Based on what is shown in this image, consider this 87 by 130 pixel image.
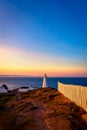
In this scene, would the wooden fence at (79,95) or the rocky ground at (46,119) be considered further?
the wooden fence at (79,95)

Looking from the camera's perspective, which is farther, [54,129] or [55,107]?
[55,107]

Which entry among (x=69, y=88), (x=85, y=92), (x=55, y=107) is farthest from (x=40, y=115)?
(x=69, y=88)

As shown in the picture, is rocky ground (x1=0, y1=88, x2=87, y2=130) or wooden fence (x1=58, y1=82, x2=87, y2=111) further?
wooden fence (x1=58, y1=82, x2=87, y2=111)

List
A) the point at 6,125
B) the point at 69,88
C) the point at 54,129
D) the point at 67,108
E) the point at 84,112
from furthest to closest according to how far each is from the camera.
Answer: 1. the point at 69,88
2. the point at 67,108
3. the point at 84,112
4. the point at 6,125
5. the point at 54,129

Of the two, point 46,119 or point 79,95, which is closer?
point 46,119

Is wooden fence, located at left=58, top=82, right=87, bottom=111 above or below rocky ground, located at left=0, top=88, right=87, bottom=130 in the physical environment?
above

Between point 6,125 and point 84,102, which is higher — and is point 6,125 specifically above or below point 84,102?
below

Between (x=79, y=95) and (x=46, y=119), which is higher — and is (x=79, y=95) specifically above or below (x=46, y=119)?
above

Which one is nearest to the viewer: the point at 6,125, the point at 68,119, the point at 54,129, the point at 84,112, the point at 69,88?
the point at 54,129

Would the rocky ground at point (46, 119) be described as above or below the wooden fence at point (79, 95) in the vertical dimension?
below

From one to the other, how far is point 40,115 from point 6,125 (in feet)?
7.59

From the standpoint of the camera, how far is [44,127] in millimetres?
11656

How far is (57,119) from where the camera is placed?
488 inches

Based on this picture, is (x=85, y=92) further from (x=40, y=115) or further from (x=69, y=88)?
(x=69, y=88)
